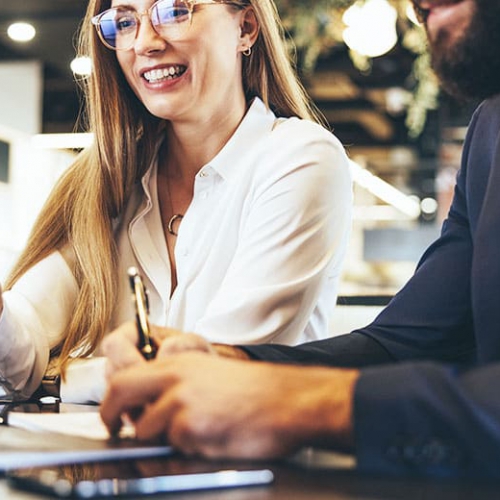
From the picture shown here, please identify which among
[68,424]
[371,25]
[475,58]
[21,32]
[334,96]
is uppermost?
[21,32]

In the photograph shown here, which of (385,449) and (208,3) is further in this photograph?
(208,3)

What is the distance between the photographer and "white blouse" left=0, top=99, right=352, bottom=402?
1.50 metres

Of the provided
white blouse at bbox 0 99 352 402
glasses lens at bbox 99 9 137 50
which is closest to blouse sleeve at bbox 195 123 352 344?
white blouse at bbox 0 99 352 402

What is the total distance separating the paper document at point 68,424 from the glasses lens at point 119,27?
837mm

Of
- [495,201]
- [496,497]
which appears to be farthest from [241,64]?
[496,497]

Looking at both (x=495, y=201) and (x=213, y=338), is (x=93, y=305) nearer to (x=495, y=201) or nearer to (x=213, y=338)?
(x=213, y=338)

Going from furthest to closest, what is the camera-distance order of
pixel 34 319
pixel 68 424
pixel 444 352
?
pixel 34 319 → pixel 444 352 → pixel 68 424

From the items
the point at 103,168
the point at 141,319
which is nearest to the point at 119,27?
the point at 103,168

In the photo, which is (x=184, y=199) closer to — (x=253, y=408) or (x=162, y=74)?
(x=162, y=74)

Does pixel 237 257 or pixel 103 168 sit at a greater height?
pixel 103 168

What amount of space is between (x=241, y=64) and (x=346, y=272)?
517cm

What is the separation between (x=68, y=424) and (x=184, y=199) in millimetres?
881

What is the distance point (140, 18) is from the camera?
5.57 ft

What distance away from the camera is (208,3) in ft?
5.69
